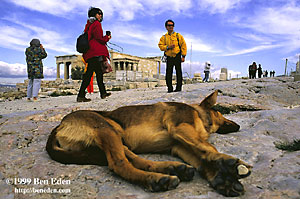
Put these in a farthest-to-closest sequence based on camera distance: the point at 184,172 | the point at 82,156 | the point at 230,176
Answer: the point at 82,156
the point at 184,172
the point at 230,176

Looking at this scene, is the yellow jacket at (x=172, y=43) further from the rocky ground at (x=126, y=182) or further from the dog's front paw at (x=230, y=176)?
the dog's front paw at (x=230, y=176)

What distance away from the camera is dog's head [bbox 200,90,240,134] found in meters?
2.68

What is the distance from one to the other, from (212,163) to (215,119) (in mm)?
1167

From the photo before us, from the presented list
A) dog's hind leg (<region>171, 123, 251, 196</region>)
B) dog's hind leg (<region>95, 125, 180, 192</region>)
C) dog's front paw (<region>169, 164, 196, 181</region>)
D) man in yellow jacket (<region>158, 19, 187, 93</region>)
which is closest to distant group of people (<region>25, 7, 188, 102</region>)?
man in yellow jacket (<region>158, 19, 187, 93</region>)

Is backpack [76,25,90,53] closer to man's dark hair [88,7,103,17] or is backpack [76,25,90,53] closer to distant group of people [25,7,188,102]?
distant group of people [25,7,188,102]

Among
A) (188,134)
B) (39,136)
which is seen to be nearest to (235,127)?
(188,134)

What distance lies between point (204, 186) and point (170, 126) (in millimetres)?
694

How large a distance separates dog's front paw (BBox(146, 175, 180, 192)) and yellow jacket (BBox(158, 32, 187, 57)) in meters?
5.25

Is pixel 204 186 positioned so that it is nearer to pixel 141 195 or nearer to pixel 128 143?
pixel 141 195

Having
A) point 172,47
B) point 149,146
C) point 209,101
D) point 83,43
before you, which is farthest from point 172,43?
point 149,146

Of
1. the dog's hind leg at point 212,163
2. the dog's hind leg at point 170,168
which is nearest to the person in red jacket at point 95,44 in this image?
the dog's hind leg at point 212,163

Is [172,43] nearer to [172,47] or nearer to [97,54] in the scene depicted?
[172,47]

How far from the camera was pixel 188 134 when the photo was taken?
2021mm

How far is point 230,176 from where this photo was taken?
152cm
